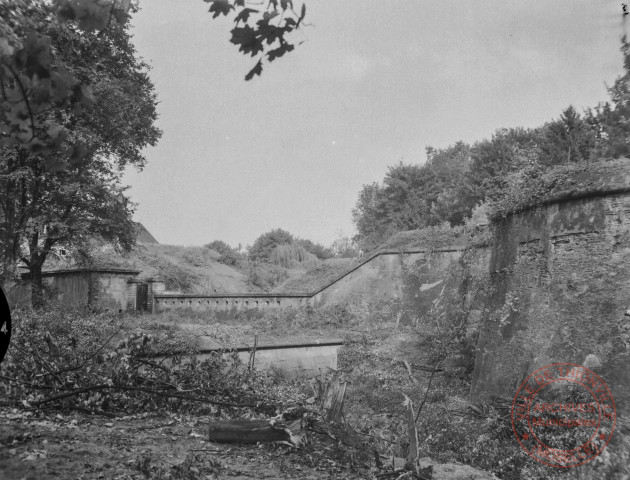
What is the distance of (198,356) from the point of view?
28.2ft

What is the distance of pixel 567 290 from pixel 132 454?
767cm

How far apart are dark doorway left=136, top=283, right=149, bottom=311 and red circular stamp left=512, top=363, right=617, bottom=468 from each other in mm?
13718

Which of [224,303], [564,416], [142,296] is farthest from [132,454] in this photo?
[224,303]

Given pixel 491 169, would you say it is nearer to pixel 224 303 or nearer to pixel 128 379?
pixel 224 303

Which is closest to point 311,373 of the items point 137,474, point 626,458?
point 626,458

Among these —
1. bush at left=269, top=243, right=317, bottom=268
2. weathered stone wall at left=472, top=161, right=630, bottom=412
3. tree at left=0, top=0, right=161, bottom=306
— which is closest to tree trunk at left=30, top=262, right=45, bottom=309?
tree at left=0, top=0, right=161, bottom=306

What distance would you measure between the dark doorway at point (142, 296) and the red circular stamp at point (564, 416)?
13.7 meters

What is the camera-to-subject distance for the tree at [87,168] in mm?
12469

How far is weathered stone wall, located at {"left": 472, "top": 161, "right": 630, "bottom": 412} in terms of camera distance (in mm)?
7332

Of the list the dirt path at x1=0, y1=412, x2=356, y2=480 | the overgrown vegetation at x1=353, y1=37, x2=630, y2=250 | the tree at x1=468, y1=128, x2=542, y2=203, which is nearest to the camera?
the dirt path at x1=0, y1=412, x2=356, y2=480

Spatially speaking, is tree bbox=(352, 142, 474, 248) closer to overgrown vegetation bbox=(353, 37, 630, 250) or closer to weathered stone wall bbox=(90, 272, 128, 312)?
overgrown vegetation bbox=(353, 37, 630, 250)

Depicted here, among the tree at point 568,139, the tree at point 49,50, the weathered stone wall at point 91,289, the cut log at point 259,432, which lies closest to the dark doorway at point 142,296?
the weathered stone wall at point 91,289

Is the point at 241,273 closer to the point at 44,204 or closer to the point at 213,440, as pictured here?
the point at 44,204

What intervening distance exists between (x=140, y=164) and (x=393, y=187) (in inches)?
1157
